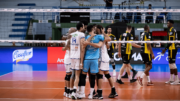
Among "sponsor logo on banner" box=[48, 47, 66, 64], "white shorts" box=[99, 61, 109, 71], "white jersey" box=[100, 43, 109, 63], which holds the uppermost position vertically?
"white jersey" box=[100, 43, 109, 63]

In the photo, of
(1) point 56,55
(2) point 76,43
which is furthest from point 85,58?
(1) point 56,55

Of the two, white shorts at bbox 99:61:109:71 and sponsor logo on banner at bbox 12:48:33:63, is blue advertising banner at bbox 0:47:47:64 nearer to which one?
sponsor logo on banner at bbox 12:48:33:63

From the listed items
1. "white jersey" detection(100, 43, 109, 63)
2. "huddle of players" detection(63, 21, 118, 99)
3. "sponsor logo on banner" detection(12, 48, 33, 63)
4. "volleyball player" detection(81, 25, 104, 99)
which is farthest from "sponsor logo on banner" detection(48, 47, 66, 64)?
"volleyball player" detection(81, 25, 104, 99)

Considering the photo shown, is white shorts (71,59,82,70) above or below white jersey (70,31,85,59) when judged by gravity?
below

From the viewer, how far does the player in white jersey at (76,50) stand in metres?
4.91

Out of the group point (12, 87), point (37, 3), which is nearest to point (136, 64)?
point (12, 87)

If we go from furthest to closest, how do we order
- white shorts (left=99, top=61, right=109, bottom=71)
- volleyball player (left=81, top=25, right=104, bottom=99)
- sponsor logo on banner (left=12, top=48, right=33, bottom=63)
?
1. sponsor logo on banner (left=12, top=48, right=33, bottom=63)
2. white shorts (left=99, top=61, right=109, bottom=71)
3. volleyball player (left=81, top=25, right=104, bottom=99)

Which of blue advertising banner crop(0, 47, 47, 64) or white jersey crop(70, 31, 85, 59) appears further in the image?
blue advertising banner crop(0, 47, 47, 64)

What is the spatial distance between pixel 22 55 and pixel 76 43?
938cm

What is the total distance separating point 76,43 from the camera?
4938mm

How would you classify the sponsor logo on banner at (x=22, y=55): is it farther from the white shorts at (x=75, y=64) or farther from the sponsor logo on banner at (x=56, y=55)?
the white shorts at (x=75, y=64)

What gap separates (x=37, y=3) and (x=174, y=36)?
18.0 m

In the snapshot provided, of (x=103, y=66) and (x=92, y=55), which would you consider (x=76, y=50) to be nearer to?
(x=92, y=55)

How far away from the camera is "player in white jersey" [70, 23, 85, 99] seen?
4908 mm
